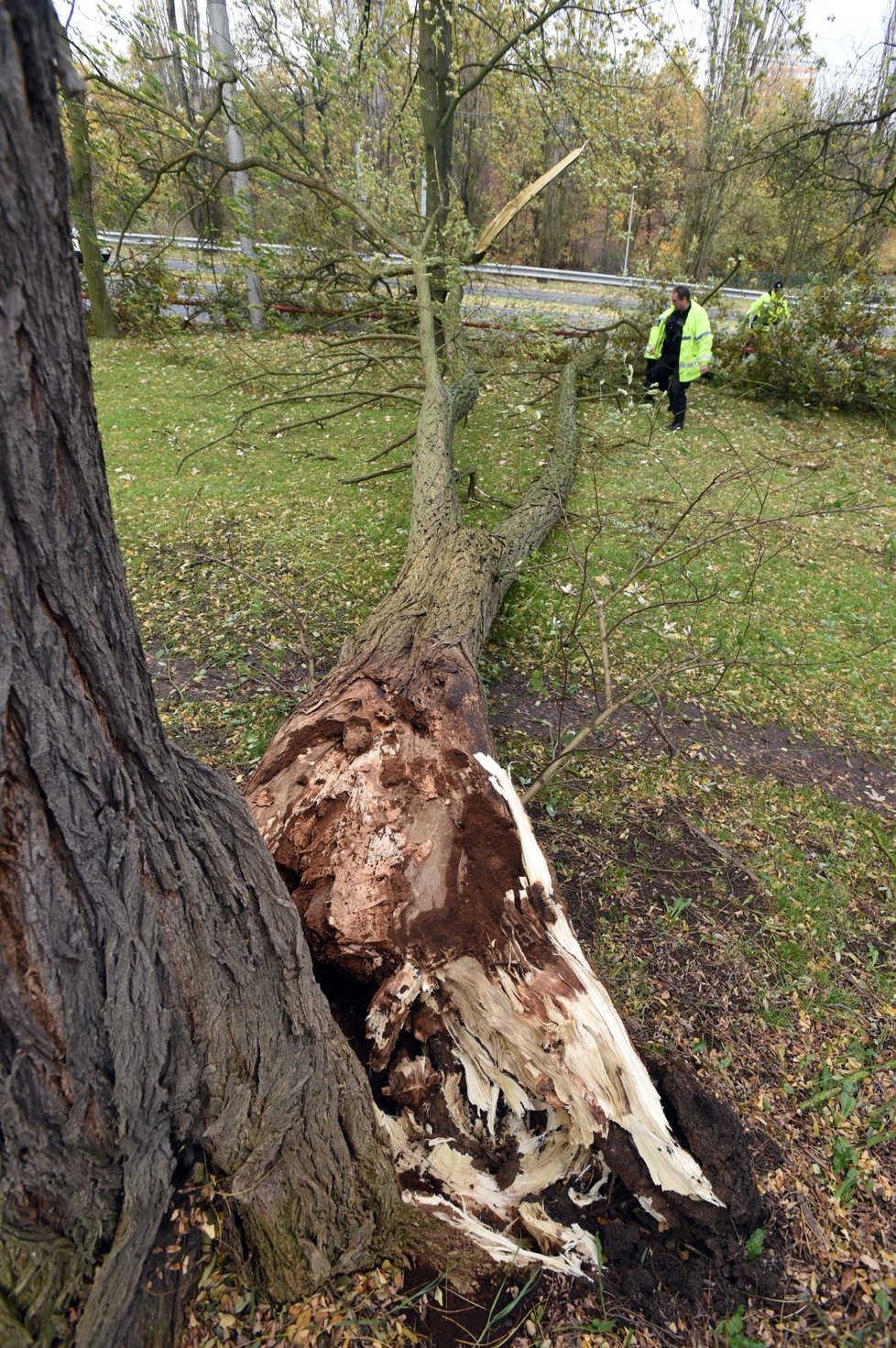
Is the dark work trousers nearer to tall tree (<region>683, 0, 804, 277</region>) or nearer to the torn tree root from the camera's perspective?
tall tree (<region>683, 0, 804, 277</region>)

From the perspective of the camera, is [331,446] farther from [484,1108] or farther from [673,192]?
[673,192]

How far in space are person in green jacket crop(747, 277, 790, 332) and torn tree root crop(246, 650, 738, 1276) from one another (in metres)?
10.0

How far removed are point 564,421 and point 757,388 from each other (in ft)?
14.1

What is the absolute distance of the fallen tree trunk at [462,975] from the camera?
1910 millimetres

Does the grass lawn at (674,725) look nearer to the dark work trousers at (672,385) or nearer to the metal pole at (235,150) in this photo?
the dark work trousers at (672,385)

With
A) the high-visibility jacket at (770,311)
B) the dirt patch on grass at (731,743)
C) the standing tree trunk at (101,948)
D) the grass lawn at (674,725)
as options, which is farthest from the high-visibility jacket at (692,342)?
the standing tree trunk at (101,948)

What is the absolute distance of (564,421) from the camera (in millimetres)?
7930

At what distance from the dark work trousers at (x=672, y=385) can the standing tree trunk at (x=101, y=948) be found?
27.9 ft

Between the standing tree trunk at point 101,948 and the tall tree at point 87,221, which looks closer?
the standing tree trunk at point 101,948

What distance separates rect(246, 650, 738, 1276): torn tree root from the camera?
1.90 meters

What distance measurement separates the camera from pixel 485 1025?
200 cm

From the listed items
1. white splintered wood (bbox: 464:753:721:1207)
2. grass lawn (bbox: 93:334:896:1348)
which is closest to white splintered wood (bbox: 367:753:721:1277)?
white splintered wood (bbox: 464:753:721:1207)

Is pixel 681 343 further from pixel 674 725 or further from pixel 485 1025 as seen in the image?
pixel 485 1025

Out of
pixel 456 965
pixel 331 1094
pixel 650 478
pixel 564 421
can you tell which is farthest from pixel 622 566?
pixel 331 1094
